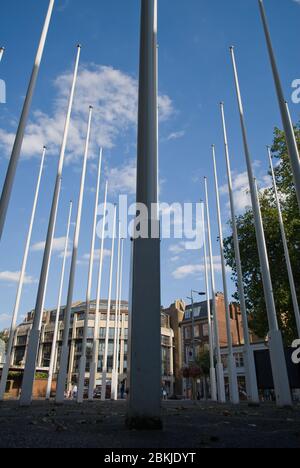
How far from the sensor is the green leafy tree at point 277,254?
2136 centimetres

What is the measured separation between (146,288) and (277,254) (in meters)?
20.2

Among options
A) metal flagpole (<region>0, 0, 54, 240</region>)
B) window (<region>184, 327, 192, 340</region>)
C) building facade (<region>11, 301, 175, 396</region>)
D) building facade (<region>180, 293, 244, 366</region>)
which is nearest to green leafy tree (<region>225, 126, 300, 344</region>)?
metal flagpole (<region>0, 0, 54, 240</region>)

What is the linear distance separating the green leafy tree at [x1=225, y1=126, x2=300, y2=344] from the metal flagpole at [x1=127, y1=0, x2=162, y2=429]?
18598mm

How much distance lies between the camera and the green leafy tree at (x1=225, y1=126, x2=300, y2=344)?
21359 millimetres

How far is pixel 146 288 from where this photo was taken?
13.1 feet

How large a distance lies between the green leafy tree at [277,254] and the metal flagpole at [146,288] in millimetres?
18598

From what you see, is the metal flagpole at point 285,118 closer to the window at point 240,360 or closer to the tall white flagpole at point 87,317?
the tall white flagpole at point 87,317

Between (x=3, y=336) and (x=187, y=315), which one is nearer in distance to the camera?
(x=187, y=315)

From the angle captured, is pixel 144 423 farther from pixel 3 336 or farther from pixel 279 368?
pixel 3 336

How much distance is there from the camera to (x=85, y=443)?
2.88m

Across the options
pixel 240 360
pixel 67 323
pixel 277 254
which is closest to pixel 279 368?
pixel 67 323

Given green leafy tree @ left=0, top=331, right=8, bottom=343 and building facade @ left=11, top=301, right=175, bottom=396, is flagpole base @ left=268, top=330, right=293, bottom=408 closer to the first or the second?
building facade @ left=11, top=301, right=175, bottom=396

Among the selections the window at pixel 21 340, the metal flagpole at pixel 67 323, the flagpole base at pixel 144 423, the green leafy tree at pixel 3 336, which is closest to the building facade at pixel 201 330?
the window at pixel 21 340
